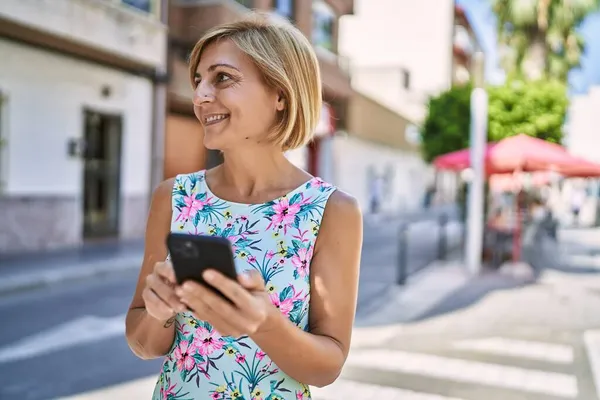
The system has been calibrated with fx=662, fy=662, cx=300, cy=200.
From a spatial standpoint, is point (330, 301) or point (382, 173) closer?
point (330, 301)

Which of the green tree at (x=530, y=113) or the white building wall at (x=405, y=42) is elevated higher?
the white building wall at (x=405, y=42)

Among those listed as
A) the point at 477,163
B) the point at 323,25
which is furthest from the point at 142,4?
the point at 323,25

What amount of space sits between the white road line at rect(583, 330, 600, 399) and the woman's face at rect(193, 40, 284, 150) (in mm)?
4462

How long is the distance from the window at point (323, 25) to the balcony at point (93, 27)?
9937mm

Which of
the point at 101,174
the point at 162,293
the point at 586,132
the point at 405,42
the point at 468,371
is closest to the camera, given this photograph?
the point at 162,293

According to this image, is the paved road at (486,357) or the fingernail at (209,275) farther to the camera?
the paved road at (486,357)

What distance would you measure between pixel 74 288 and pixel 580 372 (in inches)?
261

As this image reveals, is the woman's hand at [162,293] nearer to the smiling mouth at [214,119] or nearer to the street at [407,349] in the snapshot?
the smiling mouth at [214,119]

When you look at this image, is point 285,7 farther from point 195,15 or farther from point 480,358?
point 480,358

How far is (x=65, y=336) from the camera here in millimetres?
6492

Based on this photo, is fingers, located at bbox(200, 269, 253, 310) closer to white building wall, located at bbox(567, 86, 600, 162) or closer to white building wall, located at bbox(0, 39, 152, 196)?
white building wall, located at bbox(0, 39, 152, 196)

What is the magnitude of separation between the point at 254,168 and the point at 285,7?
825 inches

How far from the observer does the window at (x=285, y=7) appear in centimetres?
2096

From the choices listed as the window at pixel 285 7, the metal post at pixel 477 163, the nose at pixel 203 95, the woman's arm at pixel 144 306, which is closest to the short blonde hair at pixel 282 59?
the nose at pixel 203 95
